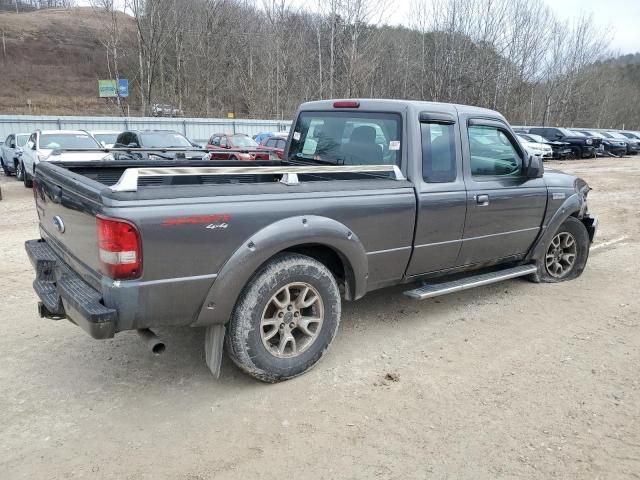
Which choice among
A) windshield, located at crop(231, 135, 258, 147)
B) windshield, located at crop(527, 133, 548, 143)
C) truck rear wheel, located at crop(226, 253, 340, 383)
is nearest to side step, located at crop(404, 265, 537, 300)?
truck rear wheel, located at crop(226, 253, 340, 383)

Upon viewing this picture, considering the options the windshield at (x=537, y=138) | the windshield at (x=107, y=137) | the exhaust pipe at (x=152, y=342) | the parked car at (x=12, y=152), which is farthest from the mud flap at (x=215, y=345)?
the windshield at (x=537, y=138)

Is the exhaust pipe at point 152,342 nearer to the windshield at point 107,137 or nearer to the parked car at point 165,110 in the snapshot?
the windshield at point 107,137

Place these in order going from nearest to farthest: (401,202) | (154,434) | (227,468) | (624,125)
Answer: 1. (227,468)
2. (154,434)
3. (401,202)
4. (624,125)

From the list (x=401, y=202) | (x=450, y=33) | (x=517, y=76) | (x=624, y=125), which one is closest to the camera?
(x=401, y=202)

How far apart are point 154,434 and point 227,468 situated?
1.87ft

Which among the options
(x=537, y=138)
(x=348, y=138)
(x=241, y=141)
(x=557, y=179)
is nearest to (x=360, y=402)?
(x=348, y=138)

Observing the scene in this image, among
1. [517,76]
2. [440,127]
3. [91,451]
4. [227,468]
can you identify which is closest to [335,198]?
[440,127]

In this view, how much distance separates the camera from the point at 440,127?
4441 mm

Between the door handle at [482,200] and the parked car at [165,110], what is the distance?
35.3 meters

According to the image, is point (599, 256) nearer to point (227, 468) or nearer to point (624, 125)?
point (227, 468)

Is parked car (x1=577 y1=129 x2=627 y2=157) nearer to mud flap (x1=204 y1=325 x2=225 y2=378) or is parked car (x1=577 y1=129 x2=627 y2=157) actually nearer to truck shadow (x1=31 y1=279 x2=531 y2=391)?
truck shadow (x1=31 y1=279 x2=531 y2=391)

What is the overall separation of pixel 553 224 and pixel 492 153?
3.95 feet

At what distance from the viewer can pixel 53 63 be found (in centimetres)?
7025

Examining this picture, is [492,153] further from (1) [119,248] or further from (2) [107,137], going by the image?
(2) [107,137]
